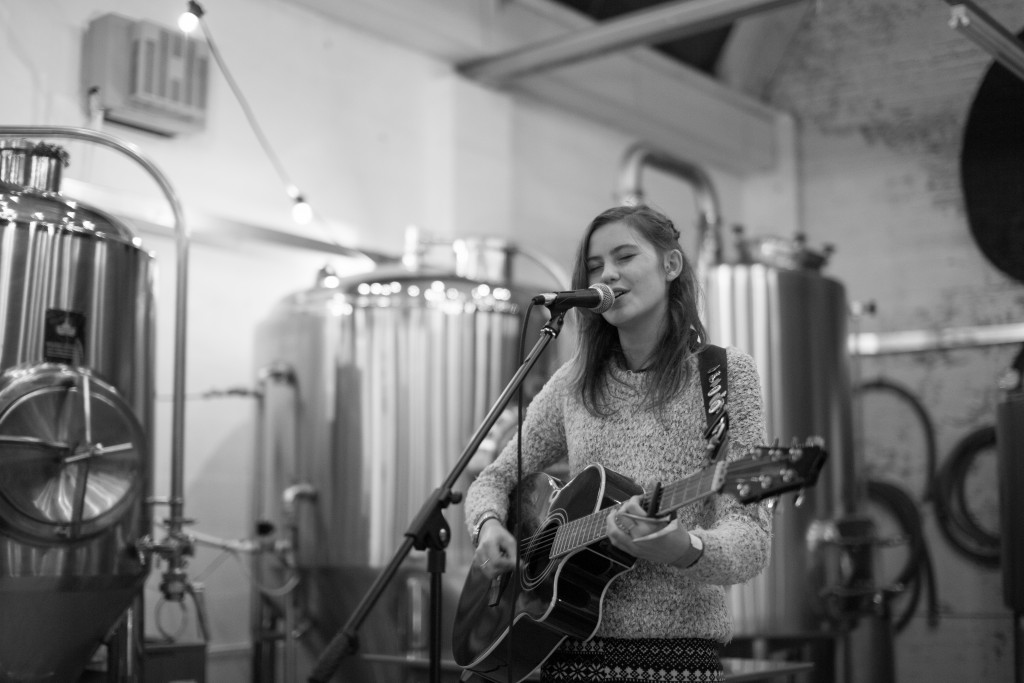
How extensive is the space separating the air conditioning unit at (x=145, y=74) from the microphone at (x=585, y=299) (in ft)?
12.1

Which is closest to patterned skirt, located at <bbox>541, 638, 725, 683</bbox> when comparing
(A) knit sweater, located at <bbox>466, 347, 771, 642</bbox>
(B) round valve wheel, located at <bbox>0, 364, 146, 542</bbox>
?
(A) knit sweater, located at <bbox>466, 347, 771, 642</bbox>

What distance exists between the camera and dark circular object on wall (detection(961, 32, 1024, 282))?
7.35 metres

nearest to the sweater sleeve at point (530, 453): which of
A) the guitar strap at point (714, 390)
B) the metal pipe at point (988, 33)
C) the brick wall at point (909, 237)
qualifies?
the guitar strap at point (714, 390)

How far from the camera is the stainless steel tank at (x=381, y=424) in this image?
16.8 feet

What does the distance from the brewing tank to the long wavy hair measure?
12.1 feet

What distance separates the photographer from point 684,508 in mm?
2324

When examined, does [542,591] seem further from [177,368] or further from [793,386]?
[793,386]

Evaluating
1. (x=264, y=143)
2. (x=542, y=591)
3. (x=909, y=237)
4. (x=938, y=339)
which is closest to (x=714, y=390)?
(x=542, y=591)

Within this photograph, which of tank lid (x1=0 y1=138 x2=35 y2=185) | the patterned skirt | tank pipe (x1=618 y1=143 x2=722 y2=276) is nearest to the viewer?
the patterned skirt

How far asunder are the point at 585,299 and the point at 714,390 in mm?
318

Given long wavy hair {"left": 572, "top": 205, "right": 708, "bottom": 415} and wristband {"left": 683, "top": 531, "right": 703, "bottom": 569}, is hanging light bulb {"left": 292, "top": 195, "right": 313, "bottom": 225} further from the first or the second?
wristband {"left": 683, "top": 531, "right": 703, "bottom": 569}

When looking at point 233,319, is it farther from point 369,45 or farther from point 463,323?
point 369,45

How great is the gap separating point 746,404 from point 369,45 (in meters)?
5.16

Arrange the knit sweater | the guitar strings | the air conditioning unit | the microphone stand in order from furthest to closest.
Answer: the air conditioning unit → the microphone stand → the knit sweater → the guitar strings
